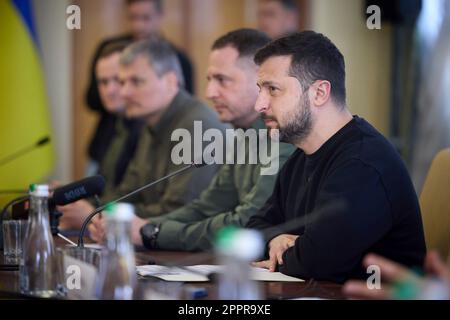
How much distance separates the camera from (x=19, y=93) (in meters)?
4.89

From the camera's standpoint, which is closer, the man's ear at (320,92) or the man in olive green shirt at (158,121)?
the man's ear at (320,92)

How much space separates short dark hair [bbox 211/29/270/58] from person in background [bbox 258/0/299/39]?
6.82 feet

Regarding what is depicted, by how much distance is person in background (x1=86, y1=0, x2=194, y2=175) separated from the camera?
5.02 metres

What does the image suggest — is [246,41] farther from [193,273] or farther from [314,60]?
[193,273]

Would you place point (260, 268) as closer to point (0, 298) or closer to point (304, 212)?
point (304, 212)

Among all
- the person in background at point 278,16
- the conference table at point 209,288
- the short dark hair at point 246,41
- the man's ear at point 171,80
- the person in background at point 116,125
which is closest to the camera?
the conference table at point 209,288

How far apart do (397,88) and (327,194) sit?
301cm

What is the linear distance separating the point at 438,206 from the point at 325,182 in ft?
1.25

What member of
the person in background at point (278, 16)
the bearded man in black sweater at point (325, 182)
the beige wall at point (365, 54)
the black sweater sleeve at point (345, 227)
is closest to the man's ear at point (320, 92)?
the bearded man in black sweater at point (325, 182)

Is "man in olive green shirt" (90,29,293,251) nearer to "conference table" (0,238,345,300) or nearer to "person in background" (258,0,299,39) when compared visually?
"conference table" (0,238,345,300)

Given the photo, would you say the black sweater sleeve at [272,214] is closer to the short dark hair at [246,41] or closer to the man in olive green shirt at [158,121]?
the short dark hair at [246,41]

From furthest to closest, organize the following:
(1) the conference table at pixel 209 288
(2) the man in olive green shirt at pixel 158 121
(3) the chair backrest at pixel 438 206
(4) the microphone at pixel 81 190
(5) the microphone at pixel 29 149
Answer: (5) the microphone at pixel 29 149
(2) the man in olive green shirt at pixel 158 121
(4) the microphone at pixel 81 190
(3) the chair backrest at pixel 438 206
(1) the conference table at pixel 209 288

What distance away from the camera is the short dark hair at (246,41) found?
2799 millimetres

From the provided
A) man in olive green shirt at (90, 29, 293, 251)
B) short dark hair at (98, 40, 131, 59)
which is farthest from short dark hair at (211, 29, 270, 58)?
short dark hair at (98, 40, 131, 59)
